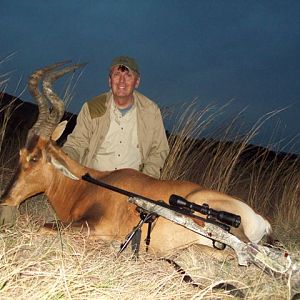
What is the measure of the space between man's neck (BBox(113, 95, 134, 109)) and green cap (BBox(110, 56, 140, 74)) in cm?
33

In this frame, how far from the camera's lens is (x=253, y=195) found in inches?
304

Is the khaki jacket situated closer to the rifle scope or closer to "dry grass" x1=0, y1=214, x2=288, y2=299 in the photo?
"dry grass" x1=0, y1=214, x2=288, y2=299

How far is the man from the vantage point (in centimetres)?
571

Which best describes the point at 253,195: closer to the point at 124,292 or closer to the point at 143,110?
the point at 143,110

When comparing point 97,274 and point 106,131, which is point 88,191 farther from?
point 97,274

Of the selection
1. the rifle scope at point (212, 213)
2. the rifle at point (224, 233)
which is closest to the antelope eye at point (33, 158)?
the rifle at point (224, 233)

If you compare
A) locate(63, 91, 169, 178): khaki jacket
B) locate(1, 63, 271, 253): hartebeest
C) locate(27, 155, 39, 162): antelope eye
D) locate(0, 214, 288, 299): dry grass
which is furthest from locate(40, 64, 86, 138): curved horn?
locate(0, 214, 288, 299): dry grass

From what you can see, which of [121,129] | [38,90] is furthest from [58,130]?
[121,129]

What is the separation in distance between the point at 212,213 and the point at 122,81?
2559mm

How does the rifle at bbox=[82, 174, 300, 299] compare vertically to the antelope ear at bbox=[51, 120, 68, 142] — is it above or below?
below

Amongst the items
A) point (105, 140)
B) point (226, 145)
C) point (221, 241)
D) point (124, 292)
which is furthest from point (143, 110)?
point (124, 292)

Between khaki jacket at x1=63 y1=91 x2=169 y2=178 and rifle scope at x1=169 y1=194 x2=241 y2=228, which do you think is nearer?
rifle scope at x1=169 y1=194 x2=241 y2=228

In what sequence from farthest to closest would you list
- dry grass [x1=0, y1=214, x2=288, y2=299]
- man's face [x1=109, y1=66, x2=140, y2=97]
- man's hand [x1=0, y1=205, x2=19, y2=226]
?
man's face [x1=109, y1=66, x2=140, y2=97]
man's hand [x1=0, y1=205, x2=19, y2=226]
dry grass [x1=0, y1=214, x2=288, y2=299]

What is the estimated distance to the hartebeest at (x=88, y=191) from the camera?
449 centimetres
